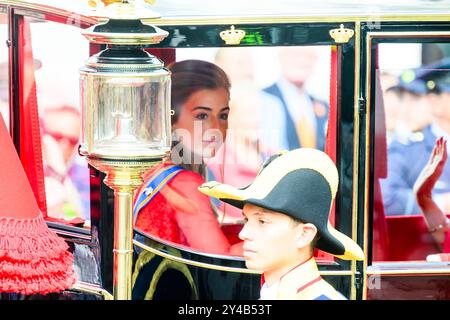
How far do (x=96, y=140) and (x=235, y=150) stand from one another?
1569mm

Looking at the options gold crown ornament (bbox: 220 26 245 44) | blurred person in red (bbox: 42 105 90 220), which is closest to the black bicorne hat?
gold crown ornament (bbox: 220 26 245 44)

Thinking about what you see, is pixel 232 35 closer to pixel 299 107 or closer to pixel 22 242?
pixel 299 107

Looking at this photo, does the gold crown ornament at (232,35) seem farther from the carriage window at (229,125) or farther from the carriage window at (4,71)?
the carriage window at (4,71)

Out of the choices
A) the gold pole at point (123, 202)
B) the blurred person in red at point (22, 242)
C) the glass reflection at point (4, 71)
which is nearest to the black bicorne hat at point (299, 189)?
the gold pole at point (123, 202)

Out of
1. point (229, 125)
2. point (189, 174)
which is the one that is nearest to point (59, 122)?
point (189, 174)

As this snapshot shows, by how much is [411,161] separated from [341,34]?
653 millimetres

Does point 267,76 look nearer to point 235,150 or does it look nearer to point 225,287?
point 235,150

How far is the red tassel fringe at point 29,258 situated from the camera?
17.2 feet

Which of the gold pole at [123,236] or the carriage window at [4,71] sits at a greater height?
the carriage window at [4,71]

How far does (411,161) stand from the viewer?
5988 millimetres

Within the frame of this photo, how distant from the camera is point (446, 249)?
601 centimetres

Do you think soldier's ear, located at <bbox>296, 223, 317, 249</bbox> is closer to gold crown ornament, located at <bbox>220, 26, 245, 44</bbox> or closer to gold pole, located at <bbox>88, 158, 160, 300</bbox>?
gold pole, located at <bbox>88, 158, 160, 300</bbox>

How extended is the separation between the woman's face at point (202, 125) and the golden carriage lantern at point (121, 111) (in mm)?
1458

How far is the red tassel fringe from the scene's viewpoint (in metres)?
5.23
